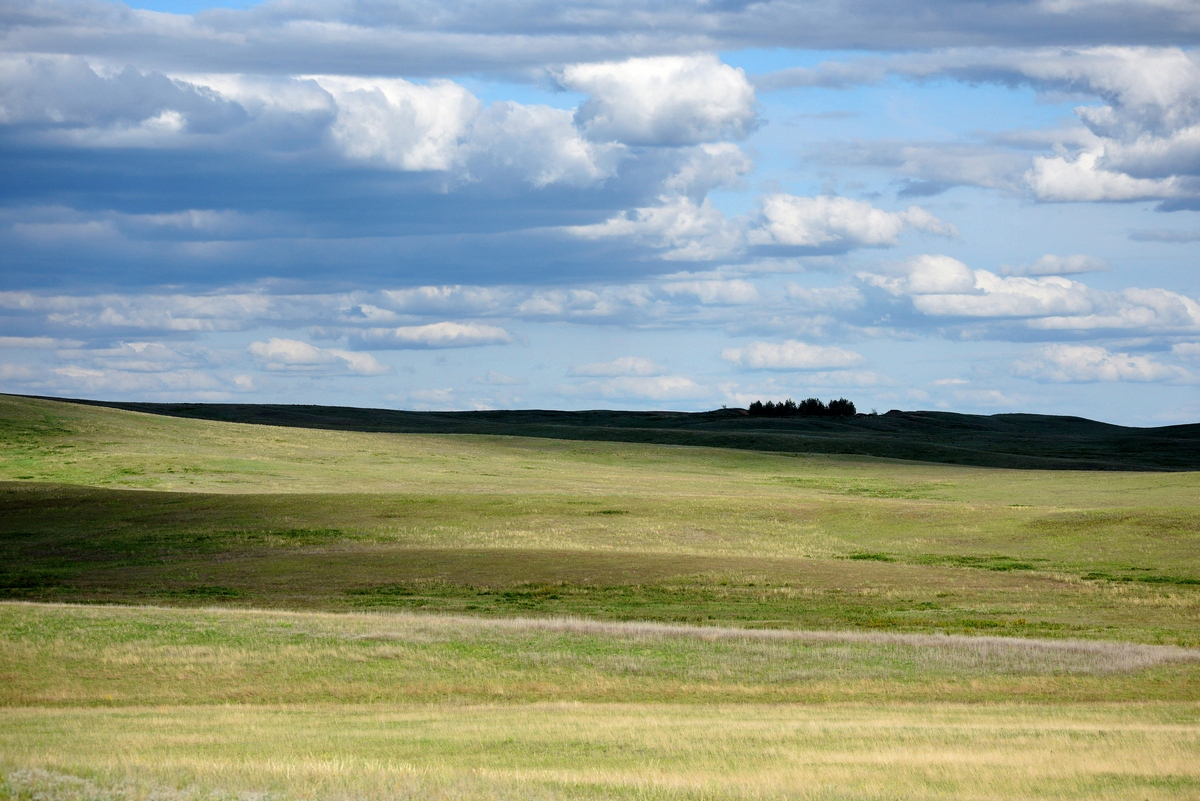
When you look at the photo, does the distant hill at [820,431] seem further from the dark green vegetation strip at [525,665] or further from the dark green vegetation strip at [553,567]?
the dark green vegetation strip at [525,665]

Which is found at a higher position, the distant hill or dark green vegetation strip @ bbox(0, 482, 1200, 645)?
the distant hill

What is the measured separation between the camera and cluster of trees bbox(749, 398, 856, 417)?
185 m

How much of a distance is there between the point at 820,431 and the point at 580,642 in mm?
127317

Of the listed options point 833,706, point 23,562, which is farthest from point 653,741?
point 23,562

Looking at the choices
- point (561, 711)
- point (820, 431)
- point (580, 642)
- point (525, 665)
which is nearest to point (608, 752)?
point (561, 711)

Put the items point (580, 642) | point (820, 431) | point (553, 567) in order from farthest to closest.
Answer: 1. point (820, 431)
2. point (553, 567)
3. point (580, 642)

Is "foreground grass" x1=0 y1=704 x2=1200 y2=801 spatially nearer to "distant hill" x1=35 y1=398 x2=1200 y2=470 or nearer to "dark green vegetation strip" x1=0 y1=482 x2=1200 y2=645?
"dark green vegetation strip" x1=0 y1=482 x2=1200 y2=645

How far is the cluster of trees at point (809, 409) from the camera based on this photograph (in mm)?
185125

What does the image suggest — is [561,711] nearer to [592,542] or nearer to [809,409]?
[592,542]

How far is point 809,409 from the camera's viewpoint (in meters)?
187

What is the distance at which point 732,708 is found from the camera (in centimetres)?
2106

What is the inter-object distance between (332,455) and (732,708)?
68.8 metres

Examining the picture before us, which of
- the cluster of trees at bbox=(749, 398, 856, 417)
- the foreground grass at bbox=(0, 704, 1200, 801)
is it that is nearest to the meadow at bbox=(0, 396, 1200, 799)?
the foreground grass at bbox=(0, 704, 1200, 801)

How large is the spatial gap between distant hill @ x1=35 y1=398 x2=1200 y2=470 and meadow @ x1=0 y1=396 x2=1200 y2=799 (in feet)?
146
